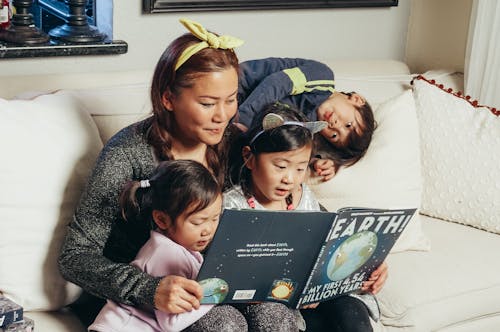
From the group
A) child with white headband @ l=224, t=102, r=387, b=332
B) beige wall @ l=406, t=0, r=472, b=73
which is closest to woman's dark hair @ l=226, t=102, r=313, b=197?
child with white headband @ l=224, t=102, r=387, b=332

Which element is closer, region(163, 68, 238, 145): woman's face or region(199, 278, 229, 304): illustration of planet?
region(199, 278, 229, 304): illustration of planet

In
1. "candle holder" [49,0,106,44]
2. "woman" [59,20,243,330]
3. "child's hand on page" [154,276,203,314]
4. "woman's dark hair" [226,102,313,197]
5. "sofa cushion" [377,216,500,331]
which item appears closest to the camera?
"child's hand on page" [154,276,203,314]

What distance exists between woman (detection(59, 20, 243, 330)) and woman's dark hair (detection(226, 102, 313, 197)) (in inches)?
5.3

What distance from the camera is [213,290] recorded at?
1.74m

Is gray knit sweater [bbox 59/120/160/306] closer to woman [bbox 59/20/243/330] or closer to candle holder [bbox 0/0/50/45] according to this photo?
woman [bbox 59/20/243/330]

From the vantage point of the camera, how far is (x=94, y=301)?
6.60ft

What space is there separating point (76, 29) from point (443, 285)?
126 centimetres

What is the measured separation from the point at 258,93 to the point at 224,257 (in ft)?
2.08

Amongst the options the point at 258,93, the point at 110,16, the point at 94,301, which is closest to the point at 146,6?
the point at 110,16

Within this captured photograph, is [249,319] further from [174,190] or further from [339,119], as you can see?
[339,119]

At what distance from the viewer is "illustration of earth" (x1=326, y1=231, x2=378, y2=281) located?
1.87m

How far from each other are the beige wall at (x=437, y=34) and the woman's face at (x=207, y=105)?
4.85ft

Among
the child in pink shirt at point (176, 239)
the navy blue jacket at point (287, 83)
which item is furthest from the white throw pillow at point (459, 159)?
the child in pink shirt at point (176, 239)

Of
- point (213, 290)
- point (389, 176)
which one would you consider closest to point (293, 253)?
point (213, 290)
